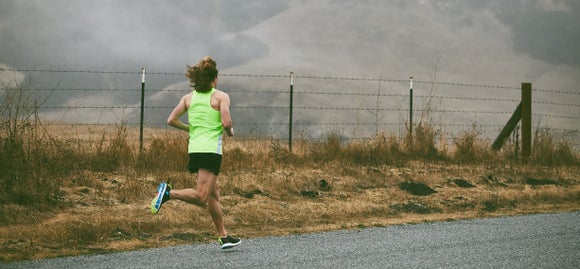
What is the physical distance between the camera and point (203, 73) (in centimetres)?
670

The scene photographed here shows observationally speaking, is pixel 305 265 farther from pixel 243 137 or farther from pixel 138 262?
pixel 243 137


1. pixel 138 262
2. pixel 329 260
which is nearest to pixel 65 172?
pixel 138 262

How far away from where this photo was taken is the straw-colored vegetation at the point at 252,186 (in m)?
9.07

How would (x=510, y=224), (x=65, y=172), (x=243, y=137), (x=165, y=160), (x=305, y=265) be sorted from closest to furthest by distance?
(x=305, y=265) → (x=510, y=224) → (x=65, y=172) → (x=165, y=160) → (x=243, y=137)

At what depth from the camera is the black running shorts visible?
676 centimetres

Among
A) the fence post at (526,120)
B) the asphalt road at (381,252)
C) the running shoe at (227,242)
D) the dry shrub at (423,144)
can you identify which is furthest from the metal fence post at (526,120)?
the running shoe at (227,242)

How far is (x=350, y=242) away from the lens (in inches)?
315

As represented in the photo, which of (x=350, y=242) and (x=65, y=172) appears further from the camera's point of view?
(x=65, y=172)

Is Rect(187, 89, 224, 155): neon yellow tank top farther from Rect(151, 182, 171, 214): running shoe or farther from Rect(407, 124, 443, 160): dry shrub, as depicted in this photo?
Rect(407, 124, 443, 160): dry shrub

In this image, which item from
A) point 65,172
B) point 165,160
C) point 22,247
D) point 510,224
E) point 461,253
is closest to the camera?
point 461,253

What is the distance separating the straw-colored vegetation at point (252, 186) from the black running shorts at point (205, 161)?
181 cm

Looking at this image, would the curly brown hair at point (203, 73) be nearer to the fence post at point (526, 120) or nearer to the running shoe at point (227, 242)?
the running shoe at point (227, 242)

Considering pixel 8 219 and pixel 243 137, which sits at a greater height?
pixel 243 137

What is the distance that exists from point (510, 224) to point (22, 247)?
639cm
